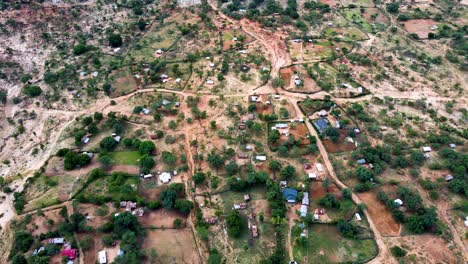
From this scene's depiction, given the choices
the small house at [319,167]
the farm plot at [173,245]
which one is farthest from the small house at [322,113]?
the farm plot at [173,245]

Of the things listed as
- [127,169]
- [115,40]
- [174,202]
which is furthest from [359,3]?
[174,202]

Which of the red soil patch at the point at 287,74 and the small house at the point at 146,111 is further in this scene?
the red soil patch at the point at 287,74

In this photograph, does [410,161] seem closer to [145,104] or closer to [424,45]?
[424,45]

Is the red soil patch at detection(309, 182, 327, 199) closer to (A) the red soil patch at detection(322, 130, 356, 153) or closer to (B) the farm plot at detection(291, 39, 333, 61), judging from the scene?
(A) the red soil patch at detection(322, 130, 356, 153)

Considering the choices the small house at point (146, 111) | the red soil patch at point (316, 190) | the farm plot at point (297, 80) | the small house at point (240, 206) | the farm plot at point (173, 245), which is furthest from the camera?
the farm plot at point (297, 80)

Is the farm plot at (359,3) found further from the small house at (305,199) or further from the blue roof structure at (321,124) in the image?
the small house at (305,199)

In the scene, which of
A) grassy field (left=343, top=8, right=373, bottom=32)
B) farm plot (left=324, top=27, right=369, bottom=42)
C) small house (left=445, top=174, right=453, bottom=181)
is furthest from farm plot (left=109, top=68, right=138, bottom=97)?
grassy field (left=343, top=8, right=373, bottom=32)
